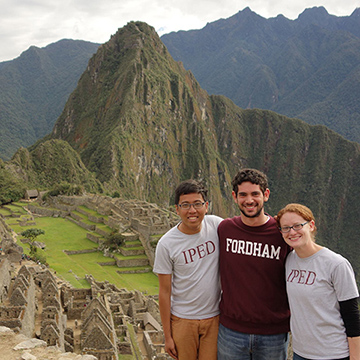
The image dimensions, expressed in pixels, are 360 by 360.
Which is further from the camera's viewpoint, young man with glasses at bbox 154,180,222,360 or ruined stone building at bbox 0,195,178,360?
ruined stone building at bbox 0,195,178,360

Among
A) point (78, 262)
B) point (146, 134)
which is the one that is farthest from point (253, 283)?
point (146, 134)

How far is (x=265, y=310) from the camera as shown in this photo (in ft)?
20.6

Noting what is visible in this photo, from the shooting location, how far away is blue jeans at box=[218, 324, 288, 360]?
250 inches

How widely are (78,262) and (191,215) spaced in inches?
1353

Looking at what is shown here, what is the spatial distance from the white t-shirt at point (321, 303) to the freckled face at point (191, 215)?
1737 millimetres

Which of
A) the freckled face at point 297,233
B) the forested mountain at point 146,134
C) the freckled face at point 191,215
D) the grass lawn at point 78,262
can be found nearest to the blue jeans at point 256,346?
the freckled face at point 297,233

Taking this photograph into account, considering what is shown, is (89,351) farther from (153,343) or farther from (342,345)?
(342,345)

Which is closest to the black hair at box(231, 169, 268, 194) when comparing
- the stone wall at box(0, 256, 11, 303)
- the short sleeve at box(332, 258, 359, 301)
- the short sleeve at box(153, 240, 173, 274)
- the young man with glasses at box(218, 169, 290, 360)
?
the young man with glasses at box(218, 169, 290, 360)

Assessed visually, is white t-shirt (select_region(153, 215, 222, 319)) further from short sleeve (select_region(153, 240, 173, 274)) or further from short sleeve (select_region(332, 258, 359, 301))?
short sleeve (select_region(332, 258, 359, 301))

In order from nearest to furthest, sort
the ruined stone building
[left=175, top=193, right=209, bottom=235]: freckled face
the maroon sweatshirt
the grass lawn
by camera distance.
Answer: the maroon sweatshirt → [left=175, top=193, right=209, bottom=235]: freckled face → the ruined stone building → the grass lawn

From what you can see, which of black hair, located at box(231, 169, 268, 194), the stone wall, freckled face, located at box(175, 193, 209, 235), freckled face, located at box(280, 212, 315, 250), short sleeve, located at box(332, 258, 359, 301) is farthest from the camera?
the stone wall

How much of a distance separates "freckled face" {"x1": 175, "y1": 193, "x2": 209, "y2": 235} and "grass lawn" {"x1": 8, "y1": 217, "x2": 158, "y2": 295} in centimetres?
2290

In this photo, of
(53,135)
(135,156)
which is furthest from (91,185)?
(53,135)

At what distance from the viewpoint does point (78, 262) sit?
3878 centimetres
